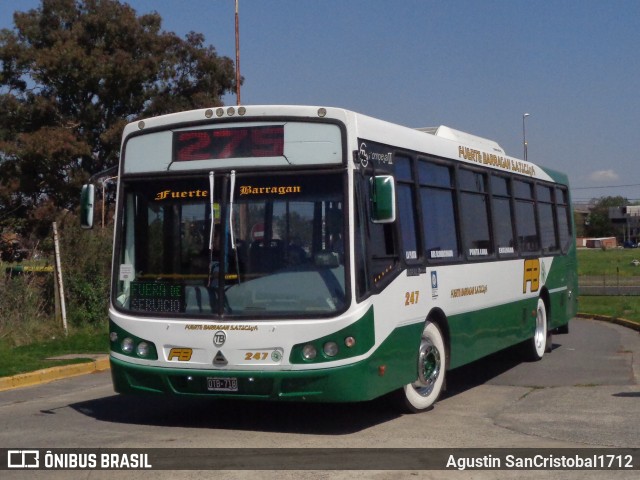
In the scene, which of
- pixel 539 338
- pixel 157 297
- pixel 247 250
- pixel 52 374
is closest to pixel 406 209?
pixel 247 250

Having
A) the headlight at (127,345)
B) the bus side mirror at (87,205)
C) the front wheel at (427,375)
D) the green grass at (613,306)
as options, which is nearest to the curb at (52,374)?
the bus side mirror at (87,205)

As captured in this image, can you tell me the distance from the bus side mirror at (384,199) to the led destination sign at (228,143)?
3.18 ft

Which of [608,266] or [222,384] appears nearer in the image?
[222,384]

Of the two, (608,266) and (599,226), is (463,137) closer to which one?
(608,266)

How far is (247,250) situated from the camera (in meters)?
8.95

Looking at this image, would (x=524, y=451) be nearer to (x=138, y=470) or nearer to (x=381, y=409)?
(x=381, y=409)

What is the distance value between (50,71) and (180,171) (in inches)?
911

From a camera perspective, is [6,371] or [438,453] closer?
[438,453]

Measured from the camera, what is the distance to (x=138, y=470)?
24.2 ft

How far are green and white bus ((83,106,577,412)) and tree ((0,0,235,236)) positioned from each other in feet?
69.4

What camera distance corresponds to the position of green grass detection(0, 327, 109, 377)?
14173 millimetres

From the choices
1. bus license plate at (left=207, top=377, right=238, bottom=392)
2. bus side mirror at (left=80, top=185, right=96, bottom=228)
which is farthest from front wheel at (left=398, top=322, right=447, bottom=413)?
bus side mirror at (left=80, top=185, right=96, bottom=228)

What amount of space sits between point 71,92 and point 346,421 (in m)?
24.2

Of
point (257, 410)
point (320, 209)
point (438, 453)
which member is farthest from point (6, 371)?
point (438, 453)
